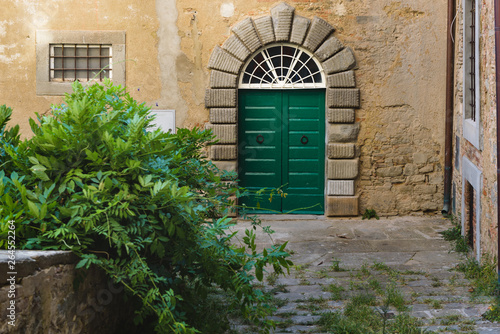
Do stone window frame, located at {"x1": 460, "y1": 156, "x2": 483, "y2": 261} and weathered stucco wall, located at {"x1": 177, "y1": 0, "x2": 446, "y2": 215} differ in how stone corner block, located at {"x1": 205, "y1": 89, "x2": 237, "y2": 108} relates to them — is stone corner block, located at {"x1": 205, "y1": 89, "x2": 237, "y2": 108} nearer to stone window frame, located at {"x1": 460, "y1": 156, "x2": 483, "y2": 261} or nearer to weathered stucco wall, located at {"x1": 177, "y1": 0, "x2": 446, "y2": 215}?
weathered stucco wall, located at {"x1": 177, "y1": 0, "x2": 446, "y2": 215}

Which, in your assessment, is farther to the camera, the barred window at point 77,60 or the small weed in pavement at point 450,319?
the barred window at point 77,60

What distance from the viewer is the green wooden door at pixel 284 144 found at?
9.34 meters

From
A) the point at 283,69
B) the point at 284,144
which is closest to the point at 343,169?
the point at 284,144

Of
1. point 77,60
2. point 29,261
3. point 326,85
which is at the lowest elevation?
point 29,261

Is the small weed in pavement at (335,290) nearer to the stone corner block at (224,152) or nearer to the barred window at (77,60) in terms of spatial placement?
the stone corner block at (224,152)

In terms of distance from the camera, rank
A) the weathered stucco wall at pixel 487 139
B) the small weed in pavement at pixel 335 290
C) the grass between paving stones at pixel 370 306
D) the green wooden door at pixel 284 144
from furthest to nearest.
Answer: the green wooden door at pixel 284 144, the weathered stucco wall at pixel 487 139, the small weed in pavement at pixel 335 290, the grass between paving stones at pixel 370 306

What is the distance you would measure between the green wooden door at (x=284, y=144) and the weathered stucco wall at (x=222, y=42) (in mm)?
691

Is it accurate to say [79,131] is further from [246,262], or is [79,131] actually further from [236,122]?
[236,122]

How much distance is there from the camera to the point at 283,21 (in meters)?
9.02

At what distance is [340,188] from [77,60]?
476 centimetres

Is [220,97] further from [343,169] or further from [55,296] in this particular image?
[55,296]

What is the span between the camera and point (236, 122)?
916 cm

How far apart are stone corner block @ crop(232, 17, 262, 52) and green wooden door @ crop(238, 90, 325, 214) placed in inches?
30.0

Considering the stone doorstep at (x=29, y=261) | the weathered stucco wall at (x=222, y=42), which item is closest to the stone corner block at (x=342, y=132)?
the weathered stucco wall at (x=222, y=42)
